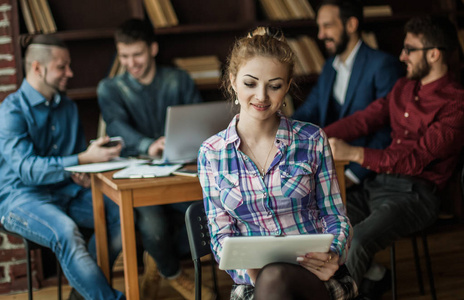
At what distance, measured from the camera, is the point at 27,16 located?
10.3 feet

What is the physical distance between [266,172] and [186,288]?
1.23 meters

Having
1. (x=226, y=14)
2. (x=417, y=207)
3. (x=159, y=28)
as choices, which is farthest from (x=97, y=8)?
(x=417, y=207)

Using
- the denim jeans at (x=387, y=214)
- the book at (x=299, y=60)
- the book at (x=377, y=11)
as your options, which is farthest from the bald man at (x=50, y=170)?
the book at (x=377, y=11)

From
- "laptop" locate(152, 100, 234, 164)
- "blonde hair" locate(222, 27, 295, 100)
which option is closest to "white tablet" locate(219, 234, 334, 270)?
"blonde hair" locate(222, 27, 295, 100)

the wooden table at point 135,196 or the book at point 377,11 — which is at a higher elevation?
the book at point 377,11

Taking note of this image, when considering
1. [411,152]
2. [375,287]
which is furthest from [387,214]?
[375,287]

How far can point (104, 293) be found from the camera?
214 centimetres

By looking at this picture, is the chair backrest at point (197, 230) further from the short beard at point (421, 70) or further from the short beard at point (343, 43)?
the short beard at point (343, 43)

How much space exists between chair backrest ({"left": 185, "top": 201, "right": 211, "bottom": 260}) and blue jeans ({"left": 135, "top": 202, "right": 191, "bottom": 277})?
0.78m

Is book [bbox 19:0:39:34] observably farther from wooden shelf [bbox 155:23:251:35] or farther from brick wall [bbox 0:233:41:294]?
brick wall [bbox 0:233:41:294]

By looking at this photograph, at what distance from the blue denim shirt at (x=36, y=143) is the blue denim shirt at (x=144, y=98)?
38 centimetres

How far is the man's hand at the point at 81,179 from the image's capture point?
2.58 meters

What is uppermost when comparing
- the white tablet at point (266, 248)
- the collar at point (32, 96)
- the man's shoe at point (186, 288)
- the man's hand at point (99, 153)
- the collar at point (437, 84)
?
the collar at point (32, 96)

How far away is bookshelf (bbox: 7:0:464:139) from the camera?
3.44 m
